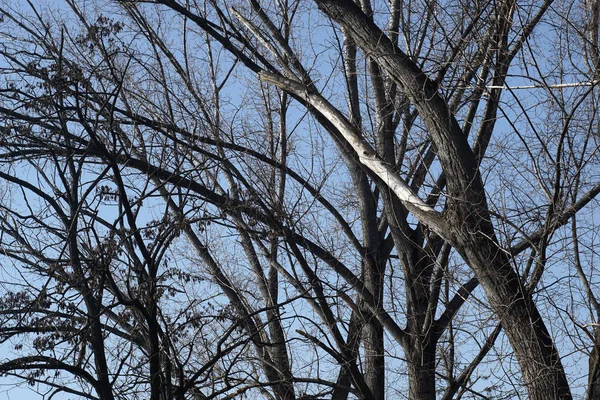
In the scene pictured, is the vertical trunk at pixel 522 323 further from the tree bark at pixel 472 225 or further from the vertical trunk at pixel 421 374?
the vertical trunk at pixel 421 374

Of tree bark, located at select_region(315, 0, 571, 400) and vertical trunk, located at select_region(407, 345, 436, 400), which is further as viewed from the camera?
vertical trunk, located at select_region(407, 345, 436, 400)

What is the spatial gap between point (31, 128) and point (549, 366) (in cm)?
554

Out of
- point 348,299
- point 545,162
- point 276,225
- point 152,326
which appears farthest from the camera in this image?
point 348,299

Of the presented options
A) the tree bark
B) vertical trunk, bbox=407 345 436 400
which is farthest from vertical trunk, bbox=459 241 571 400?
vertical trunk, bbox=407 345 436 400

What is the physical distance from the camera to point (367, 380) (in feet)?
35.3

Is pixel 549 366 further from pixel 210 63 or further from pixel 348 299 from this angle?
pixel 210 63

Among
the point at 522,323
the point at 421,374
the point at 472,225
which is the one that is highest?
the point at 472,225

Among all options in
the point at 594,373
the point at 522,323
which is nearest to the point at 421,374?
the point at 522,323

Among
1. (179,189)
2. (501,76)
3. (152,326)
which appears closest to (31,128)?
(179,189)

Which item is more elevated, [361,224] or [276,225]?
[361,224]

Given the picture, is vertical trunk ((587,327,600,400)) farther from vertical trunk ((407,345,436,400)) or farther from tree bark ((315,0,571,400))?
vertical trunk ((407,345,436,400))

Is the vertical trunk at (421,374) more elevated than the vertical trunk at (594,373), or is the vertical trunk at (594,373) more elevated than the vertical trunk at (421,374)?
the vertical trunk at (421,374)

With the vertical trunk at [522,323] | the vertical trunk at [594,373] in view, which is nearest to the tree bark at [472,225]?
the vertical trunk at [522,323]

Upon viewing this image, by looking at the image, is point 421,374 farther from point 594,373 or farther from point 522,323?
point 594,373
